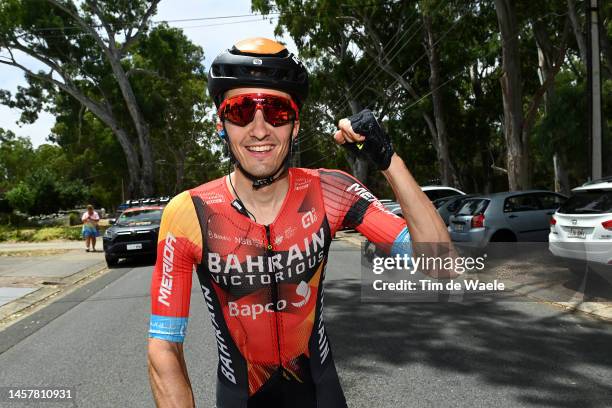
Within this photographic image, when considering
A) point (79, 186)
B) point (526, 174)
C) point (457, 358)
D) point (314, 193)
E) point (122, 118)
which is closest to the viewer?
point (314, 193)

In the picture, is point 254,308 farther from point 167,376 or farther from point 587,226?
point 587,226

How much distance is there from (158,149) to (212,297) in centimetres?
6229

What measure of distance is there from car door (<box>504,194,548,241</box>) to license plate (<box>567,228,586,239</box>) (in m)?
3.37

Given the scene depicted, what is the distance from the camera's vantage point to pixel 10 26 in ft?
97.2

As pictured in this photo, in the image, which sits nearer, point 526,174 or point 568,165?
point 526,174

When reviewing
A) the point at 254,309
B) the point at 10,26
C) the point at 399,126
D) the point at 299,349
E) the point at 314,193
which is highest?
the point at 10,26

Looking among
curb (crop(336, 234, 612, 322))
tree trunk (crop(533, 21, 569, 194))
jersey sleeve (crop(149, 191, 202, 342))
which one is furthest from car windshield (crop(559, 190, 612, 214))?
tree trunk (crop(533, 21, 569, 194))

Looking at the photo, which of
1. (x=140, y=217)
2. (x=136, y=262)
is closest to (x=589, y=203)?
(x=140, y=217)

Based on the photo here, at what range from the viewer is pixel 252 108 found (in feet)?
5.66

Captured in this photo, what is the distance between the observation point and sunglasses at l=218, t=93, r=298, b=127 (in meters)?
1.73

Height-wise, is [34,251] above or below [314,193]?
below

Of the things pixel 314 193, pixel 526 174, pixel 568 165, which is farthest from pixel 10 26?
pixel 314 193

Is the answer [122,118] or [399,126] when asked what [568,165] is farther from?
[122,118]

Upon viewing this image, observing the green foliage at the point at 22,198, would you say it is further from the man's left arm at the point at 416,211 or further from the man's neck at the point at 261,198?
the man's left arm at the point at 416,211
